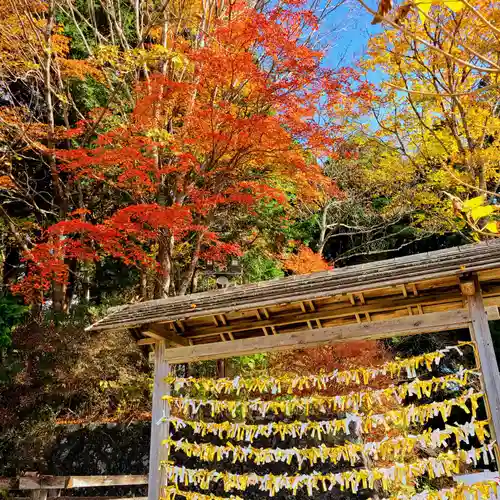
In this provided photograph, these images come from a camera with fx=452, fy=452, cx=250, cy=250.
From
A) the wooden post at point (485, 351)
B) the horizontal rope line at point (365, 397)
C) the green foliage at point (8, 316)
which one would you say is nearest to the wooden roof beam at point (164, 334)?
the horizontal rope line at point (365, 397)

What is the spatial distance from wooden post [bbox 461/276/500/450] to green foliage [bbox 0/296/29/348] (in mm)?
10902

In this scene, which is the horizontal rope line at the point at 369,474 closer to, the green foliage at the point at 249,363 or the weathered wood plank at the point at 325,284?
the weathered wood plank at the point at 325,284

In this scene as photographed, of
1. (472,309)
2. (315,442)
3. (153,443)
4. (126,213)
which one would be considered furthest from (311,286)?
(126,213)

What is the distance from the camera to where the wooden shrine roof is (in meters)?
4.49

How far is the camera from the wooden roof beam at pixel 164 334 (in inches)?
204

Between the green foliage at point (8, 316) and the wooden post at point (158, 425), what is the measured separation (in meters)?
7.83

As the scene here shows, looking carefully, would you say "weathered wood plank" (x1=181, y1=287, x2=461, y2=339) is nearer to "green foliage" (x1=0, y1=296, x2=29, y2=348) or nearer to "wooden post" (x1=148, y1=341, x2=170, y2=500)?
"wooden post" (x1=148, y1=341, x2=170, y2=500)

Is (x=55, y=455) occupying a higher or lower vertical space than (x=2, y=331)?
lower

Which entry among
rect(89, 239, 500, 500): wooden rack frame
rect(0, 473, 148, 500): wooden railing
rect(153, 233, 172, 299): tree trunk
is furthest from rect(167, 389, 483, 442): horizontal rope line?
rect(153, 233, 172, 299): tree trunk

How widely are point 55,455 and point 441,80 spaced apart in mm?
10562

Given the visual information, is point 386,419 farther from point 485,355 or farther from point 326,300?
point 326,300

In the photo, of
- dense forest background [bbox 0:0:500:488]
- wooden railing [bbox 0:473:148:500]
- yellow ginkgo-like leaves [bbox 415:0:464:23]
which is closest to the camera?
yellow ginkgo-like leaves [bbox 415:0:464:23]

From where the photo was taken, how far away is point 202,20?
11.0 metres

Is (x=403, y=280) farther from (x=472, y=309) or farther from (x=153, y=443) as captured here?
(x=153, y=443)
